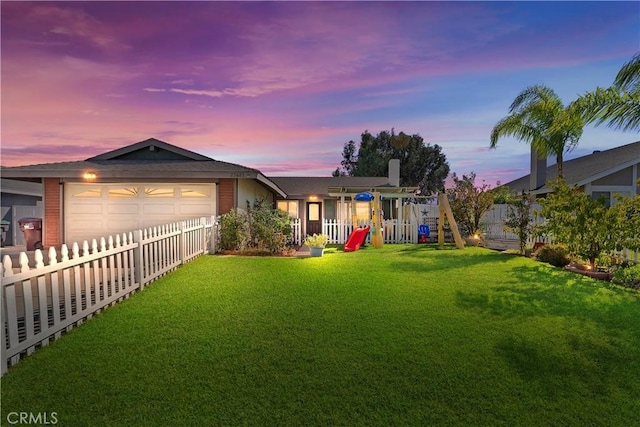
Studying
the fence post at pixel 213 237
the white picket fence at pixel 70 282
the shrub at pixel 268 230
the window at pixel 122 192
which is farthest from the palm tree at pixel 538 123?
the window at pixel 122 192

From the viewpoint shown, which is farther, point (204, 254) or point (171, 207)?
point (171, 207)

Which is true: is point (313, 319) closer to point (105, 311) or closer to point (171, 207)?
point (105, 311)

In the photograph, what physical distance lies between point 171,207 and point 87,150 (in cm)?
740

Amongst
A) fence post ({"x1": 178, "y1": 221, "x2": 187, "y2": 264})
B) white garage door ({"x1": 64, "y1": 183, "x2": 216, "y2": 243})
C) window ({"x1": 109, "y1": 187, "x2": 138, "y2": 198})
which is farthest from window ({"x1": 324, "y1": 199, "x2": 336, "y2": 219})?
fence post ({"x1": 178, "y1": 221, "x2": 187, "y2": 264})

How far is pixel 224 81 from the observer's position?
13.3 metres

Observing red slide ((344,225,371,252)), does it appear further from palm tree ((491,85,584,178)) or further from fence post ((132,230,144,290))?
palm tree ((491,85,584,178))

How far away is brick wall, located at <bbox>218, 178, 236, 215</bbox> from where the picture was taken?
12.4 meters

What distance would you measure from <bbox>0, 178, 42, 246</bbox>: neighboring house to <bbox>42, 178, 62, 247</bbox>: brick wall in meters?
3.91

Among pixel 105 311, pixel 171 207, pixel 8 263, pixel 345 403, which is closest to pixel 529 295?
pixel 345 403

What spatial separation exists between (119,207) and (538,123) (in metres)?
17.1

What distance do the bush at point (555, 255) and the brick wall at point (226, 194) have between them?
384 inches

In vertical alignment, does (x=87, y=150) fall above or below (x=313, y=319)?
above

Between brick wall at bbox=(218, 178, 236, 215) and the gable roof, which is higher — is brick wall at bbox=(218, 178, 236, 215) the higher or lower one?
the lower one

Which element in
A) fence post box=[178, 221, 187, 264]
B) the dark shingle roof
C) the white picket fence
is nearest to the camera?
the white picket fence
